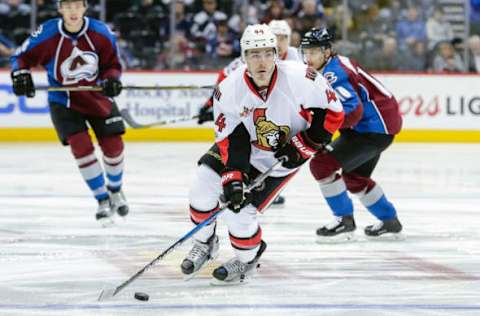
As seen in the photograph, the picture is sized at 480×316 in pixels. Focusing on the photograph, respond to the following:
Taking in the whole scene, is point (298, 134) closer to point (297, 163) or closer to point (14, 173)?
point (297, 163)

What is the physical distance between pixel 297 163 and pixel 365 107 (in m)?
1.05

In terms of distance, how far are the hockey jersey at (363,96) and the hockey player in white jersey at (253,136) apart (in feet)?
2.27

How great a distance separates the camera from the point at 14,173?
757 cm

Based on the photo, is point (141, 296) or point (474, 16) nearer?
point (141, 296)

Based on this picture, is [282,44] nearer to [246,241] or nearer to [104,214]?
[104,214]

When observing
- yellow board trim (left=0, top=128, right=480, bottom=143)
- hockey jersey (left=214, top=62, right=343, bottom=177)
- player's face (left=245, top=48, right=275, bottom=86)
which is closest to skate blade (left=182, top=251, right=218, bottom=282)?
hockey jersey (left=214, top=62, right=343, bottom=177)

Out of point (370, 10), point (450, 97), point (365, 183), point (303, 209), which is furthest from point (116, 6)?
point (365, 183)

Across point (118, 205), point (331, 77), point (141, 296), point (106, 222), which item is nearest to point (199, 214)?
point (141, 296)

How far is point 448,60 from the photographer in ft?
35.1

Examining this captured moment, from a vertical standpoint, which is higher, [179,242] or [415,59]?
[179,242]

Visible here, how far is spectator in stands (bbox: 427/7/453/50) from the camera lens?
10750 mm

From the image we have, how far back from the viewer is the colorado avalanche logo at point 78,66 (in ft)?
17.6

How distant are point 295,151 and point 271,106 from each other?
0.67 ft

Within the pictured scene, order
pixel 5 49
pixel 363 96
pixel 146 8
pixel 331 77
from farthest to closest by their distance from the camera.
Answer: pixel 146 8 < pixel 5 49 < pixel 363 96 < pixel 331 77
